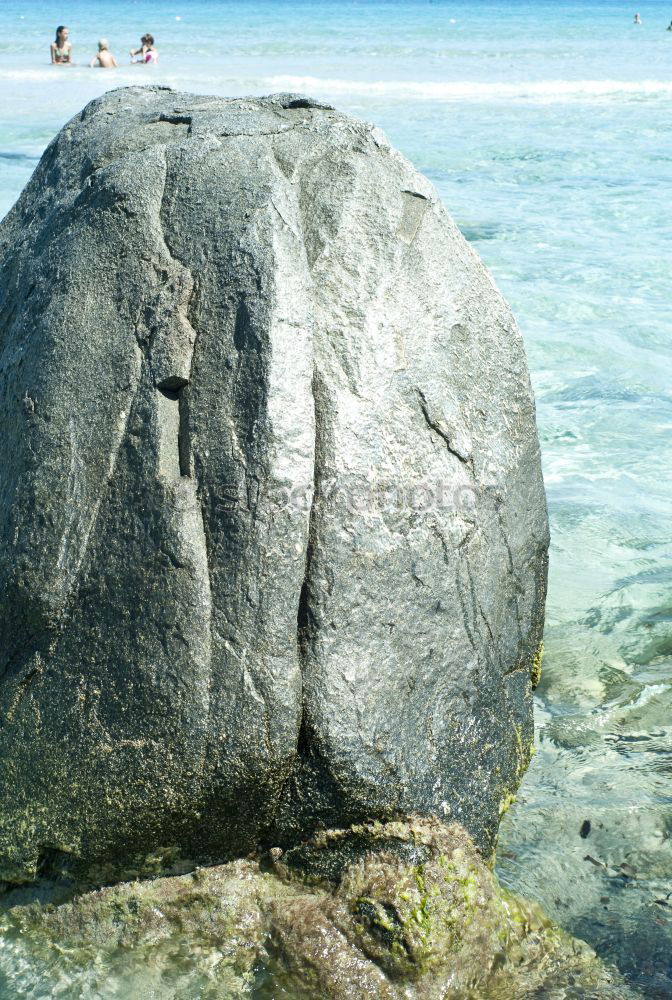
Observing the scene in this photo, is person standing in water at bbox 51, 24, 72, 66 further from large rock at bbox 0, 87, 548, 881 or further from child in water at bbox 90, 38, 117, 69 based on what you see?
large rock at bbox 0, 87, 548, 881

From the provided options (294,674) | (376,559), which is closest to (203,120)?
(376,559)

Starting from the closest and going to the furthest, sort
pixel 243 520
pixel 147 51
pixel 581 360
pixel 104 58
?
pixel 243 520
pixel 581 360
pixel 104 58
pixel 147 51

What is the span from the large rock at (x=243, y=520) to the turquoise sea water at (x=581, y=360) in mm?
389

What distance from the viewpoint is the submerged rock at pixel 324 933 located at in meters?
2.23

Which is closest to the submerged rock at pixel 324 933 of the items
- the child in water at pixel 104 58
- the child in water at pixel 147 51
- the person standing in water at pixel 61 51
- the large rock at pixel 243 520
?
the large rock at pixel 243 520

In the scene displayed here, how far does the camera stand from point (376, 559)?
2.32 m

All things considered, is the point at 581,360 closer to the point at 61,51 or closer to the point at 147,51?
the point at 61,51

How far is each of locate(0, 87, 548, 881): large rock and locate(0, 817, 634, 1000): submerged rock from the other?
0.27 ft

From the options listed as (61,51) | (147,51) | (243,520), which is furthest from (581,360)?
(147,51)

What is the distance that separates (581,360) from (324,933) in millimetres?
5207

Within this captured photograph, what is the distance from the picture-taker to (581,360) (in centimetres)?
687

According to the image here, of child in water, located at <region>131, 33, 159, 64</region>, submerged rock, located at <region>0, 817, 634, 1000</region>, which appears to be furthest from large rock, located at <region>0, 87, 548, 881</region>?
child in water, located at <region>131, 33, 159, 64</region>

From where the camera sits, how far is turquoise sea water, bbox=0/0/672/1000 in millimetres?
2756

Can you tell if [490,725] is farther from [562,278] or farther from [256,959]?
[562,278]
